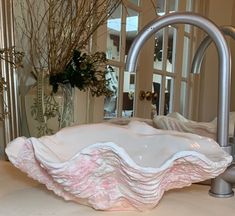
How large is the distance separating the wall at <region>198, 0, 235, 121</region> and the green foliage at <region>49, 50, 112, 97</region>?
257 mm

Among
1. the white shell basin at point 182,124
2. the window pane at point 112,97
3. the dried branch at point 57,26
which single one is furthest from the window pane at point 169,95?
the dried branch at point 57,26

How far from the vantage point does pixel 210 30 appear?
615 mm

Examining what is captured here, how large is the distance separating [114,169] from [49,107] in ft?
1.71

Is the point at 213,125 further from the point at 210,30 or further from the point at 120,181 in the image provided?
the point at 120,181

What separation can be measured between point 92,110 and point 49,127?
0.43 ft

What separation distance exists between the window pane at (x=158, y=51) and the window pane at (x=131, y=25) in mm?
63

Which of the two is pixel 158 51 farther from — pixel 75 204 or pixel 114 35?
pixel 75 204

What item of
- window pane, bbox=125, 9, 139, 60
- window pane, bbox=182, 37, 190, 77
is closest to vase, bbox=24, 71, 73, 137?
window pane, bbox=125, 9, 139, 60

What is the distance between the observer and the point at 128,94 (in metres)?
0.94

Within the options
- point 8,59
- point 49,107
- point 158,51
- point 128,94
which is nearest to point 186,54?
point 158,51

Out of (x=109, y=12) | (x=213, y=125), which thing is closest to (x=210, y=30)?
(x=213, y=125)

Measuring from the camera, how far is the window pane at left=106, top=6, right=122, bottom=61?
96 cm

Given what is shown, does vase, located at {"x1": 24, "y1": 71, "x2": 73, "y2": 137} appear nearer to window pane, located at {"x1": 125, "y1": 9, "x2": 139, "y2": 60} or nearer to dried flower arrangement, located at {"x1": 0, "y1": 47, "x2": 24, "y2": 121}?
dried flower arrangement, located at {"x1": 0, "y1": 47, "x2": 24, "y2": 121}

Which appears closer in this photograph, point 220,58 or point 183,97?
point 220,58
